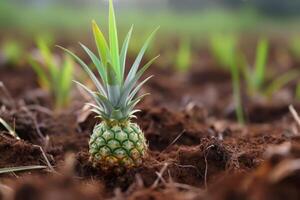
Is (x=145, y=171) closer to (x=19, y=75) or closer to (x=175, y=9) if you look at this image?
(x=19, y=75)

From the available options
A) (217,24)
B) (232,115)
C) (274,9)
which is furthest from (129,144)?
(274,9)

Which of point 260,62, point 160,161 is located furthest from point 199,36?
point 160,161

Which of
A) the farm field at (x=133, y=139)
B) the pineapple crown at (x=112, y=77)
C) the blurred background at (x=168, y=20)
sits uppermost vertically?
the pineapple crown at (x=112, y=77)

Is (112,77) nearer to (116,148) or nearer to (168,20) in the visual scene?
(116,148)

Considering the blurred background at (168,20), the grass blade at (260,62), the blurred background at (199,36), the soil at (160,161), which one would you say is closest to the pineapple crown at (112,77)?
the soil at (160,161)

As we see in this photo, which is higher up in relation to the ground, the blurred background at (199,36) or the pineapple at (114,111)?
the pineapple at (114,111)

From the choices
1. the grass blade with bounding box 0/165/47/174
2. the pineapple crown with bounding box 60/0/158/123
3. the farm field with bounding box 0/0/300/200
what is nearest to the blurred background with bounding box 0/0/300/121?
the farm field with bounding box 0/0/300/200

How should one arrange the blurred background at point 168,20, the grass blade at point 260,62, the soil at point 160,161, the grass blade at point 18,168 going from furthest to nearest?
the blurred background at point 168,20, the grass blade at point 260,62, the grass blade at point 18,168, the soil at point 160,161

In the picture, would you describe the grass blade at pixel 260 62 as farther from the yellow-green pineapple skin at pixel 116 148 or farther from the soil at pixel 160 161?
the yellow-green pineapple skin at pixel 116 148
